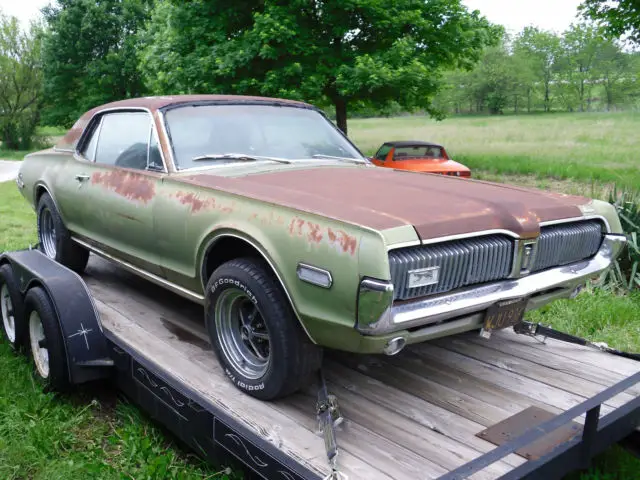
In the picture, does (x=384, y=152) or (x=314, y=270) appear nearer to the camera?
(x=314, y=270)

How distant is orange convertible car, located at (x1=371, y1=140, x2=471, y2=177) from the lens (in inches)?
564

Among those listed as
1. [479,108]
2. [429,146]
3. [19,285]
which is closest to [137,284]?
[19,285]

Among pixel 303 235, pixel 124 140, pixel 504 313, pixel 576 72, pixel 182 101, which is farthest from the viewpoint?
pixel 576 72

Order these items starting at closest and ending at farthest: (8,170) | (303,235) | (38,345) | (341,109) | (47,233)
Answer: (303,235)
(38,345)
(47,233)
(341,109)
(8,170)

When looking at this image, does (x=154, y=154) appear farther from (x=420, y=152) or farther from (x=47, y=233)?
(x=420, y=152)

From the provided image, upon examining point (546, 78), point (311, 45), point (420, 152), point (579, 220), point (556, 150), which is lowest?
point (556, 150)

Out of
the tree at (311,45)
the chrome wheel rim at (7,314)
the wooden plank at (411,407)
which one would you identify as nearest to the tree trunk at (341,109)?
the tree at (311,45)

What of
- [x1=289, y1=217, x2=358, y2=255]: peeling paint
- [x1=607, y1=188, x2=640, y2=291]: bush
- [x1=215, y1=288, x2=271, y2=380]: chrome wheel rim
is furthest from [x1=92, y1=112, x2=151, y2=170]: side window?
[x1=607, y1=188, x2=640, y2=291]: bush

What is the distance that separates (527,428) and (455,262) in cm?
76

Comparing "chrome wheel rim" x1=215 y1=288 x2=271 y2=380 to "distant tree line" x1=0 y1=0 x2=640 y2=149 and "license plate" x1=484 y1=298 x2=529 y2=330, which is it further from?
"distant tree line" x1=0 y1=0 x2=640 y2=149

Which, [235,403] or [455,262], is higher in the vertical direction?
[455,262]

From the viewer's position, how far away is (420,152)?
15664 mm

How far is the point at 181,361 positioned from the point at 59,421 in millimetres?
855

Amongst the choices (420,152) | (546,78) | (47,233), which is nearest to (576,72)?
(546,78)
